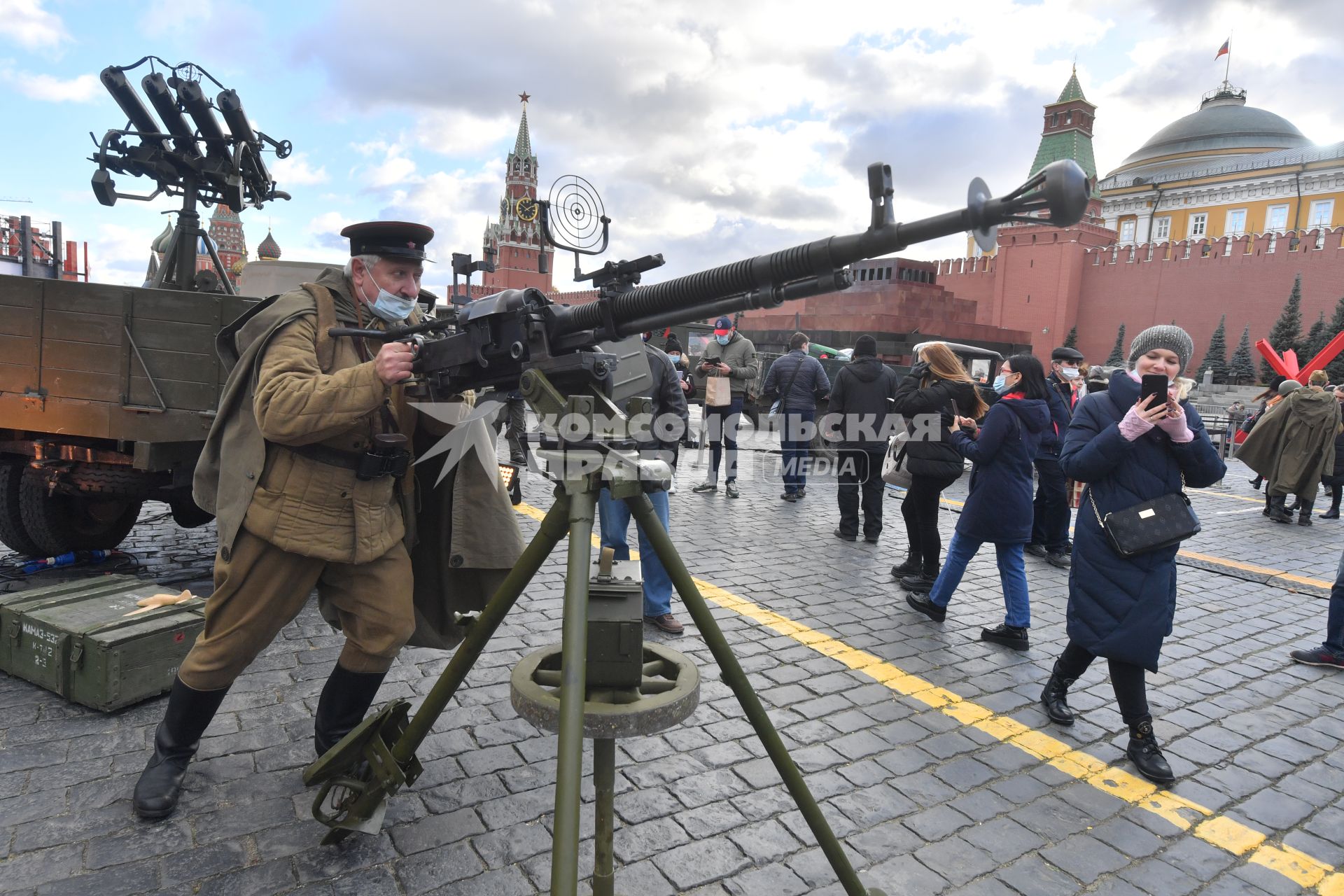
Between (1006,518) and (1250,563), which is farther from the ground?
(1006,518)

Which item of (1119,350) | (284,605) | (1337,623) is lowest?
(1337,623)

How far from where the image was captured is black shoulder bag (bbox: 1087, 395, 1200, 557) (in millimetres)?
3389

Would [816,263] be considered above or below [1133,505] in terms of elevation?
above

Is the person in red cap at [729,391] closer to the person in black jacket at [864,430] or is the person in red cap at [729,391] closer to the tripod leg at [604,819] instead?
the person in black jacket at [864,430]

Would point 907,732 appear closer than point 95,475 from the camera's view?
Yes

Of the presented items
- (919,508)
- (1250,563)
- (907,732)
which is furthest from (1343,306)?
(907,732)

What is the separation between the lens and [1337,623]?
4754 millimetres

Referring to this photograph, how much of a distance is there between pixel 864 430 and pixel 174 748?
6247 millimetres

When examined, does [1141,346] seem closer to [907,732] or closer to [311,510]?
[907,732]

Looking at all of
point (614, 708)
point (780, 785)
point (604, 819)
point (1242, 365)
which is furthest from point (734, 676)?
point (1242, 365)

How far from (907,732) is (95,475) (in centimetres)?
512

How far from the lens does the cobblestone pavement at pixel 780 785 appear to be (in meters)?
2.58

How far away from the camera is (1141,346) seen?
3.78 meters

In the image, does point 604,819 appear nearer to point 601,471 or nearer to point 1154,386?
point 601,471
